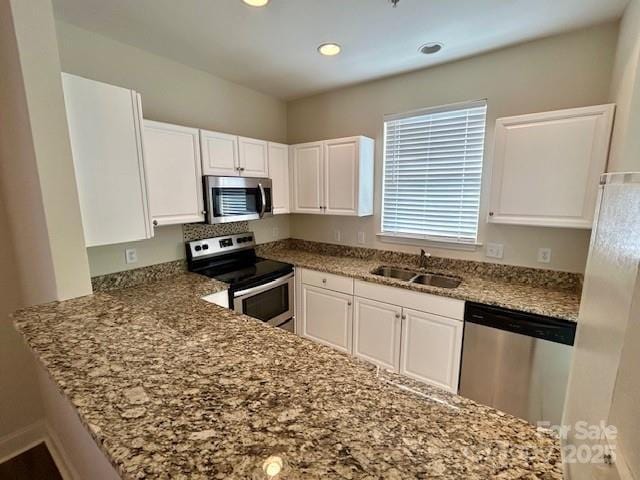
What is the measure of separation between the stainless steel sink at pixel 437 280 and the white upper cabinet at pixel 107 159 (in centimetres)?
222

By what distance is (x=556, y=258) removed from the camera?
218 cm

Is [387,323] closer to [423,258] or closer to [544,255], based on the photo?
[423,258]

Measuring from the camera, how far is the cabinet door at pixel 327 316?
2.69m

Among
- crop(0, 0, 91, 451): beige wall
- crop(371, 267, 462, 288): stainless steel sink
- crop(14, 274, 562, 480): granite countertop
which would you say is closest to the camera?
crop(14, 274, 562, 480): granite countertop

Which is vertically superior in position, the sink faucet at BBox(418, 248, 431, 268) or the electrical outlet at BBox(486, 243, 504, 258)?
the electrical outlet at BBox(486, 243, 504, 258)

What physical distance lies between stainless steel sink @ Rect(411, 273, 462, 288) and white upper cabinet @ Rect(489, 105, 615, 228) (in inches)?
23.3

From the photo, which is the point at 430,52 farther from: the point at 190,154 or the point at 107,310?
the point at 107,310

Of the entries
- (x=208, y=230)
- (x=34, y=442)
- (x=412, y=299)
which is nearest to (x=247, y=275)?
(x=208, y=230)

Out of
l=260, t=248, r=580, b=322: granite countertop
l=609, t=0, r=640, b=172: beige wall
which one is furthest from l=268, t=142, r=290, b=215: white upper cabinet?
l=609, t=0, r=640, b=172: beige wall

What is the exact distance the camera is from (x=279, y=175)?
314 centimetres

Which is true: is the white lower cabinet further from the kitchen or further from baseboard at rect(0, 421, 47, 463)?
baseboard at rect(0, 421, 47, 463)

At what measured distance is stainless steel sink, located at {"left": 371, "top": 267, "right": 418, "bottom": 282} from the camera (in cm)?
274

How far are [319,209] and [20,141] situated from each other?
2.24m

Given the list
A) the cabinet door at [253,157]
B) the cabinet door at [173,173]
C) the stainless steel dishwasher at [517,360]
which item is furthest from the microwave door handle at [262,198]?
the stainless steel dishwasher at [517,360]
